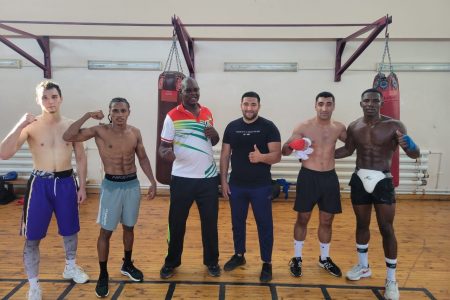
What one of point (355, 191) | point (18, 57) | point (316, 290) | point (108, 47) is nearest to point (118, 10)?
point (108, 47)

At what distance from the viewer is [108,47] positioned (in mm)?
5172

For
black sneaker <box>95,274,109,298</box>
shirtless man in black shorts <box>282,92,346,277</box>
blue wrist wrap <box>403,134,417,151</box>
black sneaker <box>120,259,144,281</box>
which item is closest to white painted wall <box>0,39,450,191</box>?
shirtless man in black shorts <box>282,92,346,277</box>

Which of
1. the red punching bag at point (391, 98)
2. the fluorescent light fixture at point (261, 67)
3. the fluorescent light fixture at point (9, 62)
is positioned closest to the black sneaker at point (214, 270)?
the red punching bag at point (391, 98)

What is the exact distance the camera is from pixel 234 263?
2932 mm

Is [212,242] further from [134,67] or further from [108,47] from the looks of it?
[108,47]

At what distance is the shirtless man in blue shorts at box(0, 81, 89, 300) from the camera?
2.36m

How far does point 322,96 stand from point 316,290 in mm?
1589

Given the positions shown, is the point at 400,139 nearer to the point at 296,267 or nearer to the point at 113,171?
the point at 296,267

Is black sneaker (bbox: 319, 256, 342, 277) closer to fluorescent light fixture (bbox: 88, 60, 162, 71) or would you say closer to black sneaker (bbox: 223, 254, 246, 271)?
black sneaker (bbox: 223, 254, 246, 271)

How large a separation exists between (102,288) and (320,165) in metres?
2.01

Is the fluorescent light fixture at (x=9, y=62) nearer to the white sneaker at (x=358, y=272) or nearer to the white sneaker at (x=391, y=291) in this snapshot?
the white sneaker at (x=358, y=272)

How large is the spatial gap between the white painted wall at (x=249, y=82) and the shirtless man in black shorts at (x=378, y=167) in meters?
2.65

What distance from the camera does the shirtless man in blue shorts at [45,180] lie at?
7.73 ft

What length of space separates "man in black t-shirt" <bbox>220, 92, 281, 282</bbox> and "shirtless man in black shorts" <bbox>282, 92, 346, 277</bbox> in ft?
0.75
